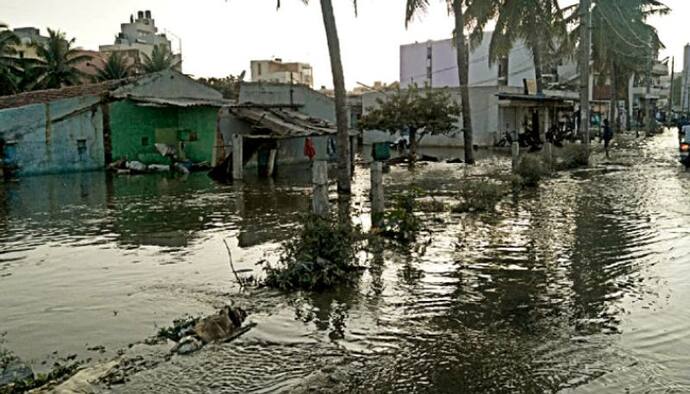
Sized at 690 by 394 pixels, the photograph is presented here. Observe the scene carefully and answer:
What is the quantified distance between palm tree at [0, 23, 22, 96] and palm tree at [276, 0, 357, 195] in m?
27.3

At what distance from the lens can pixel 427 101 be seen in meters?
30.0

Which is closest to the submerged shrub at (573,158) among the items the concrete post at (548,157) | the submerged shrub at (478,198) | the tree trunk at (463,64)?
the concrete post at (548,157)

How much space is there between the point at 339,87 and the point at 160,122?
16.0m

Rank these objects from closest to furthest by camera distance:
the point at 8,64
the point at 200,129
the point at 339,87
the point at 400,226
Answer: the point at 400,226 < the point at 339,87 < the point at 200,129 < the point at 8,64

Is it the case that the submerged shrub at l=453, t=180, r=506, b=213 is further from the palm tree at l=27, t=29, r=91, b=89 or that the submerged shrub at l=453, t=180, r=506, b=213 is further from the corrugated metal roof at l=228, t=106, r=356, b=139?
the palm tree at l=27, t=29, r=91, b=89

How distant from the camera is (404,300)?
837 cm

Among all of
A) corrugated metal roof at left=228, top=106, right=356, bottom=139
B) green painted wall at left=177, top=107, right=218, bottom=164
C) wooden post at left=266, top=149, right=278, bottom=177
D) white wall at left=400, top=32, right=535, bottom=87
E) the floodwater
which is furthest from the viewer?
white wall at left=400, top=32, right=535, bottom=87

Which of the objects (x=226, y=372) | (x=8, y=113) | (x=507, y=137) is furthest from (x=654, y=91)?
(x=226, y=372)

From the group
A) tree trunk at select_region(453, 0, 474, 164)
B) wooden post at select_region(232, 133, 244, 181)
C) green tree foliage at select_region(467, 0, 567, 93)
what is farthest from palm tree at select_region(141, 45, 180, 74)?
tree trunk at select_region(453, 0, 474, 164)

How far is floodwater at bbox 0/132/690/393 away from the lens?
612 centimetres

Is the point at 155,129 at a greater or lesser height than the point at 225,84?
lesser

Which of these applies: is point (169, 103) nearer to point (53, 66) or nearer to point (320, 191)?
point (53, 66)

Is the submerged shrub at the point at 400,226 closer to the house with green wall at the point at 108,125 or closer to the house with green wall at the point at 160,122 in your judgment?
the house with green wall at the point at 108,125

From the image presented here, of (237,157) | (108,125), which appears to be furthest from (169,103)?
(237,157)
